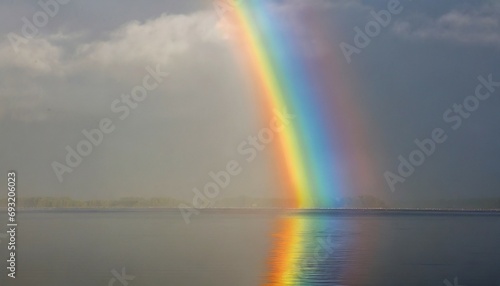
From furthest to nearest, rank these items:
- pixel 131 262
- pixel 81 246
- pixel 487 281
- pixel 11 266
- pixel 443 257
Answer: pixel 81 246 → pixel 443 257 → pixel 131 262 → pixel 11 266 → pixel 487 281

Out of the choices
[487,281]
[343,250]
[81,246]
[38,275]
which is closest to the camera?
[487,281]

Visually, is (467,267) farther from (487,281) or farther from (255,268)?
(255,268)

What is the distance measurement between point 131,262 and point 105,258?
3.13 meters

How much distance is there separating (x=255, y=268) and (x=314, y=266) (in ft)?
11.3

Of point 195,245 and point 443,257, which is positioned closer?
point 443,257

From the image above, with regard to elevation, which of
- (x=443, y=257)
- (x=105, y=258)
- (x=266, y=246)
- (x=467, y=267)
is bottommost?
(x=467, y=267)

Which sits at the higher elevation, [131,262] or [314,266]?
[131,262]

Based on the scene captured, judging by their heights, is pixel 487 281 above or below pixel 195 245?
below

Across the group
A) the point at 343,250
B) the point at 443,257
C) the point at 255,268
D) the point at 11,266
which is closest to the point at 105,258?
the point at 11,266

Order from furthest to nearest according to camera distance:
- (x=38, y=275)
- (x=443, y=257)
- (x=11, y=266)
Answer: (x=443, y=257) → (x=11, y=266) → (x=38, y=275)

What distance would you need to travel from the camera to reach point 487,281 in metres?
29.0

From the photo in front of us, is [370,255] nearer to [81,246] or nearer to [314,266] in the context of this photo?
[314,266]

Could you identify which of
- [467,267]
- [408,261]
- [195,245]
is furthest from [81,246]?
[467,267]

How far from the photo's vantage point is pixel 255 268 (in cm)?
3466
